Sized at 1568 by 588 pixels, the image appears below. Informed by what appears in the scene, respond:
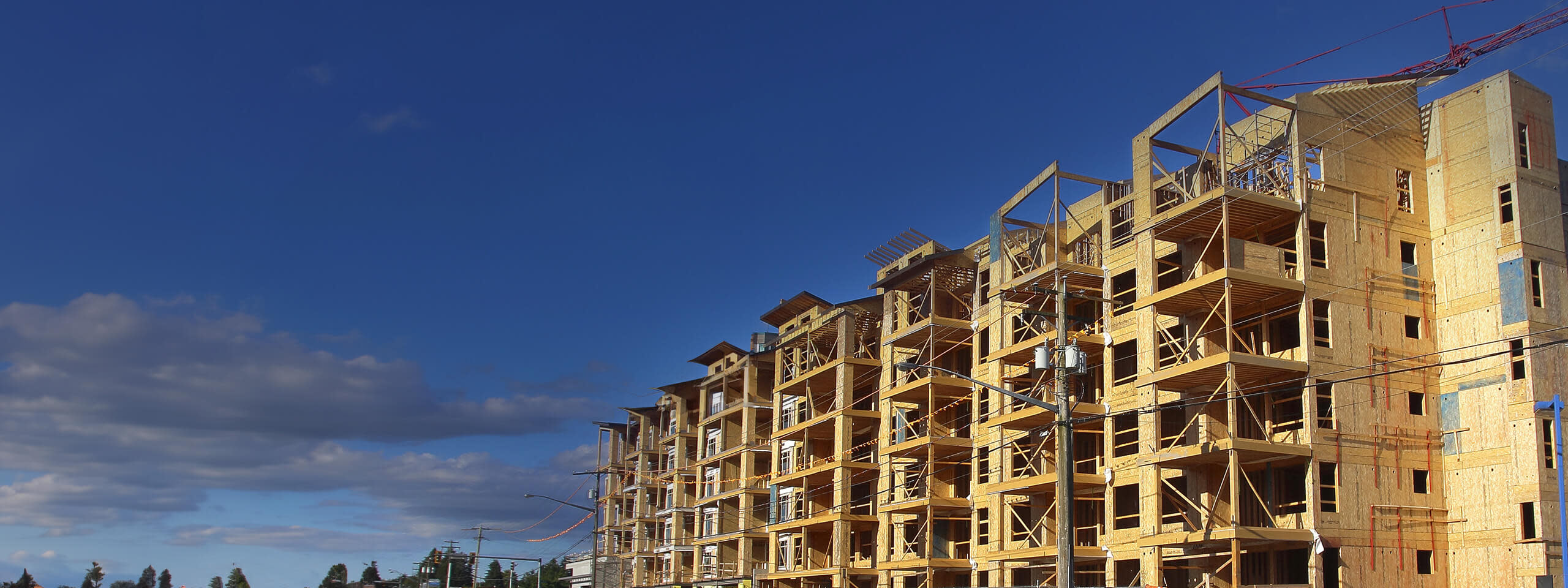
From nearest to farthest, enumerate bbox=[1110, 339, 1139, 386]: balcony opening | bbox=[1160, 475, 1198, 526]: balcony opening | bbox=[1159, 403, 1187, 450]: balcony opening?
bbox=[1160, 475, 1198, 526]: balcony opening, bbox=[1159, 403, 1187, 450]: balcony opening, bbox=[1110, 339, 1139, 386]: balcony opening

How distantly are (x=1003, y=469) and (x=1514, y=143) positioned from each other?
69.6ft

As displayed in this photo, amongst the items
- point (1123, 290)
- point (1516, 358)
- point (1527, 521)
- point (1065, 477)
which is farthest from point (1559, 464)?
point (1123, 290)

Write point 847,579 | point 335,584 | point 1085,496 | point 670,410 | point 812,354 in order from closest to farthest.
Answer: point 1085,496 → point 847,579 → point 812,354 → point 670,410 → point 335,584

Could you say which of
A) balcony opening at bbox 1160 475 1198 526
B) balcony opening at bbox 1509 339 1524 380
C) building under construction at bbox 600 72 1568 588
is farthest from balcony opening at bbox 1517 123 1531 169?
balcony opening at bbox 1160 475 1198 526

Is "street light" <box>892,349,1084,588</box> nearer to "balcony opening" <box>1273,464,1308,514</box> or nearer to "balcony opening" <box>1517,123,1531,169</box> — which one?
"balcony opening" <box>1273,464,1308,514</box>

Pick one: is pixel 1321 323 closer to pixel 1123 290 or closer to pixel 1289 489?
pixel 1289 489

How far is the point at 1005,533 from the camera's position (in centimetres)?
4756

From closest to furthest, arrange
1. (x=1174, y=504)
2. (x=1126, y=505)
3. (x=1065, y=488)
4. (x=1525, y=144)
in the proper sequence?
(x=1065, y=488) < (x=1525, y=144) < (x=1174, y=504) < (x=1126, y=505)

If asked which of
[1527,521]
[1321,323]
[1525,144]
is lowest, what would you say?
[1527,521]

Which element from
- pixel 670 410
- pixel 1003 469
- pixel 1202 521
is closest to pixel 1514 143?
pixel 1202 521

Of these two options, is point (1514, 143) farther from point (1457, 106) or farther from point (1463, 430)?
point (1463, 430)

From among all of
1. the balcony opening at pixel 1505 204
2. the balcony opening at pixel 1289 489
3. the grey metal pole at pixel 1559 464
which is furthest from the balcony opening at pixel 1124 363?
the grey metal pole at pixel 1559 464

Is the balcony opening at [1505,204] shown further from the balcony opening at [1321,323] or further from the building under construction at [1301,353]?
the balcony opening at [1321,323]

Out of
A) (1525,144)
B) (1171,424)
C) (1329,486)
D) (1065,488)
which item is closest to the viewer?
(1065,488)
